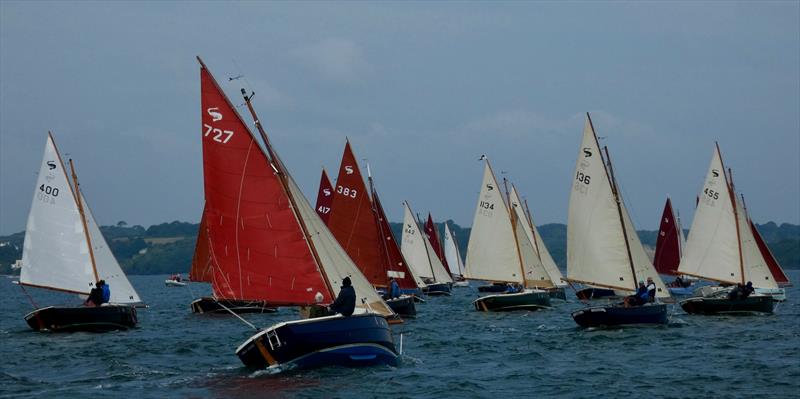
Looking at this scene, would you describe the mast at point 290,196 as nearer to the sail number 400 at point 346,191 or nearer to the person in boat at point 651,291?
the person in boat at point 651,291

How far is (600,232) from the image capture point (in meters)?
48.2

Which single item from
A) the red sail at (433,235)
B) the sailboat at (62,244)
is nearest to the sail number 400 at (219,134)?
the sailboat at (62,244)

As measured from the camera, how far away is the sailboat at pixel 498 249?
198 feet

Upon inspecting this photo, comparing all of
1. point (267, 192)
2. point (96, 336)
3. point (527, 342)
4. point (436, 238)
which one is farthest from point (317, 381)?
point (436, 238)

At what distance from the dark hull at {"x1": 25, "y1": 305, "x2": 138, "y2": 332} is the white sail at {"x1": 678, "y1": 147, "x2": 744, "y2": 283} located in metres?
27.1

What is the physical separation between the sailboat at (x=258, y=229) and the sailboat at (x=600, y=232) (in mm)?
18253

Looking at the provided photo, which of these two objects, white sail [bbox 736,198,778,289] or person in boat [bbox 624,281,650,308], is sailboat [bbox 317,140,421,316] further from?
white sail [bbox 736,198,778,289]

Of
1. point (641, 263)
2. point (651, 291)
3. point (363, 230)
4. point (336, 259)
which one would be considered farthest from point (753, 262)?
point (336, 259)

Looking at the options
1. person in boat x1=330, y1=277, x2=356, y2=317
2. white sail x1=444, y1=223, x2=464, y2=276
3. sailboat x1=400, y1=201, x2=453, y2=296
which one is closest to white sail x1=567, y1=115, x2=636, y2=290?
person in boat x1=330, y1=277, x2=356, y2=317

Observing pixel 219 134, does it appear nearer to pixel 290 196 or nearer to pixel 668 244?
pixel 290 196

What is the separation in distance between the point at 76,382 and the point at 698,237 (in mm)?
35059

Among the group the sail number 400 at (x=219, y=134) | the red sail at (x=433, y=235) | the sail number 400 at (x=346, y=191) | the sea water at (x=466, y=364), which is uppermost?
the red sail at (x=433, y=235)

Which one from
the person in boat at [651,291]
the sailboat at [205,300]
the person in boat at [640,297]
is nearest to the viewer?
the person in boat at [640,297]

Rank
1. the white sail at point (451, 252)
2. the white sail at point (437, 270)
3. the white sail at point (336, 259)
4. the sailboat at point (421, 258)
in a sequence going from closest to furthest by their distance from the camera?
the white sail at point (336, 259) < the sailboat at point (421, 258) < the white sail at point (437, 270) < the white sail at point (451, 252)
